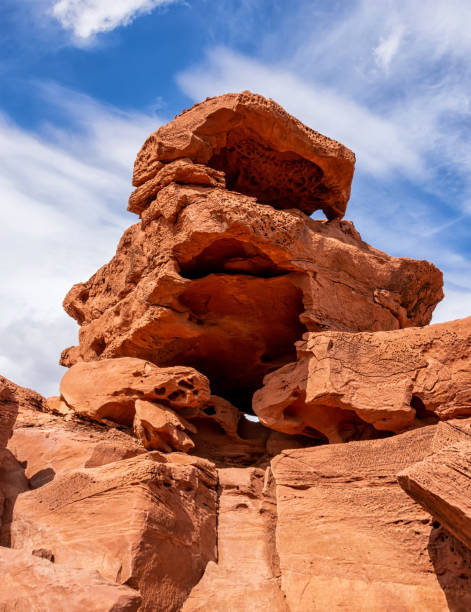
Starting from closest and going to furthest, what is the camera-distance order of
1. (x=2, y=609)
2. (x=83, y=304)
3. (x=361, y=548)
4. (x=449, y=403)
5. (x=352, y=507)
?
(x=2, y=609) → (x=361, y=548) → (x=352, y=507) → (x=449, y=403) → (x=83, y=304)

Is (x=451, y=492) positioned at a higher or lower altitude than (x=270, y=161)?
lower

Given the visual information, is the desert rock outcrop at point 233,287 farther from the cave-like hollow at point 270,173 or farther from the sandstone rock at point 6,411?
the sandstone rock at point 6,411

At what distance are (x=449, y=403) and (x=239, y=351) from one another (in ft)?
13.6

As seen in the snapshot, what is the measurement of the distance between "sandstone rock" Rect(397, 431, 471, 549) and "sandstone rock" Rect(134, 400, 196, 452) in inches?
132

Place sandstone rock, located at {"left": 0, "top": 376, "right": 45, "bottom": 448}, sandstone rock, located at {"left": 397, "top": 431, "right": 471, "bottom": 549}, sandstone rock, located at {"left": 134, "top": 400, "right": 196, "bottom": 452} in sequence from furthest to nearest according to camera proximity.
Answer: sandstone rock, located at {"left": 134, "top": 400, "right": 196, "bottom": 452} → sandstone rock, located at {"left": 0, "top": 376, "right": 45, "bottom": 448} → sandstone rock, located at {"left": 397, "top": 431, "right": 471, "bottom": 549}

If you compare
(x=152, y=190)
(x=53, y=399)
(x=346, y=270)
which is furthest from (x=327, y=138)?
(x=53, y=399)

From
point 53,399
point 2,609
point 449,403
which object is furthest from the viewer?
point 53,399

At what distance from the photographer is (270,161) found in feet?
35.5

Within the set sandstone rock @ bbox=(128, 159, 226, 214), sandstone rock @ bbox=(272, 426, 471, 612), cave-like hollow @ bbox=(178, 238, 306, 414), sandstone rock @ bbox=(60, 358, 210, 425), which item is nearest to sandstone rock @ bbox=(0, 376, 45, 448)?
sandstone rock @ bbox=(60, 358, 210, 425)

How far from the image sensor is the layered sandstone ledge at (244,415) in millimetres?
5598

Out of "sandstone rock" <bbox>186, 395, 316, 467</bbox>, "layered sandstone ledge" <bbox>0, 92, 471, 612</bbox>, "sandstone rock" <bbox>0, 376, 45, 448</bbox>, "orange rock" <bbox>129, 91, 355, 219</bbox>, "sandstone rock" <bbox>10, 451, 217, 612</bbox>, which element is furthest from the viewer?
"orange rock" <bbox>129, 91, 355, 219</bbox>

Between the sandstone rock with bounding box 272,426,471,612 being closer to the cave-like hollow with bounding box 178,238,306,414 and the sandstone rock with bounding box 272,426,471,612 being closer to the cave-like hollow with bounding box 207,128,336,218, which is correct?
the cave-like hollow with bounding box 178,238,306,414

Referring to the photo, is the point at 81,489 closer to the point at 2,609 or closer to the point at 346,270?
the point at 2,609

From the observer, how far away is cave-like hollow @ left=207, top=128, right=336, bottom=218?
10.6 m
